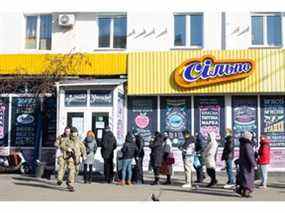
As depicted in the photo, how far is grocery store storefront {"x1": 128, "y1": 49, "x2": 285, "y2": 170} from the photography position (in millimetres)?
20094

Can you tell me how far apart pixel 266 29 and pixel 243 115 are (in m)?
3.43

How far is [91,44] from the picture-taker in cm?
2192

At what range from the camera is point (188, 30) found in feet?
70.8

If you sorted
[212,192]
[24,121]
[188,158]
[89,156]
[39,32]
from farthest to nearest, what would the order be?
[39,32] < [24,121] < [89,156] < [188,158] < [212,192]

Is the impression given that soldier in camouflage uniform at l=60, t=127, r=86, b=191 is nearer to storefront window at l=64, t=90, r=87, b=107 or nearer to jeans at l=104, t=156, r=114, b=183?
jeans at l=104, t=156, r=114, b=183

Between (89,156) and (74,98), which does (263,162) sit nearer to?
(89,156)

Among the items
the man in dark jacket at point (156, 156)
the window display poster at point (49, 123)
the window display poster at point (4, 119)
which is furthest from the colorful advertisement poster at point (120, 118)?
the window display poster at point (4, 119)

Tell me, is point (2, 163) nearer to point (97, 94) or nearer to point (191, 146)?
point (97, 94)

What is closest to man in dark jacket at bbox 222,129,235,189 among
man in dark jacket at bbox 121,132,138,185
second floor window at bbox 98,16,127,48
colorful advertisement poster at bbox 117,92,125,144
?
man in dark jacket at bbox 121,132,138,185

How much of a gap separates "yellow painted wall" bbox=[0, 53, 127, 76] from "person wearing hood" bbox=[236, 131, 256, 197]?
7.67 meters

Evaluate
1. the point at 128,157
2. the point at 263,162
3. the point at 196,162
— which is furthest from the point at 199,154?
the point at 128,157

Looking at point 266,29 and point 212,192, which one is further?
point 266,29

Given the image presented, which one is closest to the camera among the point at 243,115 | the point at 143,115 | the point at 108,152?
the point at 108,152

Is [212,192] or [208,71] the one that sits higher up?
[208,71]
